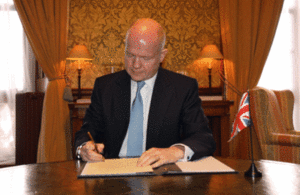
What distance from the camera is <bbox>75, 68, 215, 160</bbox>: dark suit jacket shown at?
6.53 ft

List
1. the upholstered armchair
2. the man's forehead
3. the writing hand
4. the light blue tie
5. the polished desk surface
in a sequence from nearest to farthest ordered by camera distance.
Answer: the polished desk surface < the writing hand < the man's forehead < the light blue tie < the upholstered armchair

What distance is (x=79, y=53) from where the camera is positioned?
14.7 feet

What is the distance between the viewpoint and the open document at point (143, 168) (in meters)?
1.26

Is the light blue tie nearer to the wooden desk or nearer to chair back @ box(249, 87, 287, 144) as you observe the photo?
chair back @ box(249, 87, 287, 144)

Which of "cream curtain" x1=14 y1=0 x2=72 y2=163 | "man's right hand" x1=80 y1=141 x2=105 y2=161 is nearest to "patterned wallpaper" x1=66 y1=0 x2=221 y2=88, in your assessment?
"cream curtain" x1=14 y1=0 x2=72 y2=163

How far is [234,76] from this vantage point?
489cm

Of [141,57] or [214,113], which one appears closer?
[141,57]

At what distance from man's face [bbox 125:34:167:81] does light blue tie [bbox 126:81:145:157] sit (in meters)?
0.18

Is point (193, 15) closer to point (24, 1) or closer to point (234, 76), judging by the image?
point (234, 76)

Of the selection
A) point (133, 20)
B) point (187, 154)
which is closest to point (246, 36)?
point (133, 20)

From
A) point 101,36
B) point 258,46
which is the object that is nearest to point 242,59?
point 258,46

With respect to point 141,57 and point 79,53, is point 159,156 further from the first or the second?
point 79,53

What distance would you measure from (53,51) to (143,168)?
381cm

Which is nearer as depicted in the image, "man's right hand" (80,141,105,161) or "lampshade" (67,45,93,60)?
"man's right hand" (80,141,105,161)
